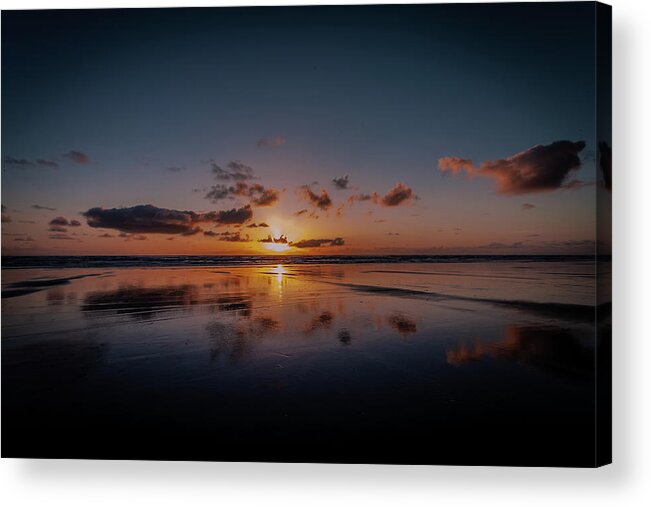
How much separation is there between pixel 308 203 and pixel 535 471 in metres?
2.56

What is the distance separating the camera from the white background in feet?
11.3

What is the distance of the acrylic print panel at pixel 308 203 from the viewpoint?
3.55m

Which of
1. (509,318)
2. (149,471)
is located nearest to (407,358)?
(509,318)

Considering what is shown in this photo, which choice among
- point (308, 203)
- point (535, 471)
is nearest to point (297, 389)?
point (308, 203)

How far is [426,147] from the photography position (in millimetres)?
4199

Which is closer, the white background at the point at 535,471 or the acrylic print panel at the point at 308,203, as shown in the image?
the white background at the point at 535,471

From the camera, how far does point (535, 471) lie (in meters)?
3.51

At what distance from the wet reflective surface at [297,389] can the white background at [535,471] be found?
117 mm

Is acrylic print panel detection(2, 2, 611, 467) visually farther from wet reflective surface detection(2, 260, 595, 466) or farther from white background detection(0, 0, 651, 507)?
white background detection(0, 0, 651, 507)

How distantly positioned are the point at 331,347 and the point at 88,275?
15.2ft

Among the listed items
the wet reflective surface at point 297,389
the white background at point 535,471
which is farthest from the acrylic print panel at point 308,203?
the white background at point 535,471

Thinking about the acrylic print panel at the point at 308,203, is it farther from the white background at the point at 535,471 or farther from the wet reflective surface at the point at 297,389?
the white background at the point at 535,471

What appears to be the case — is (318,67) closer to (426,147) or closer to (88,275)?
(426,147)

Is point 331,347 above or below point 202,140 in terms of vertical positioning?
below
